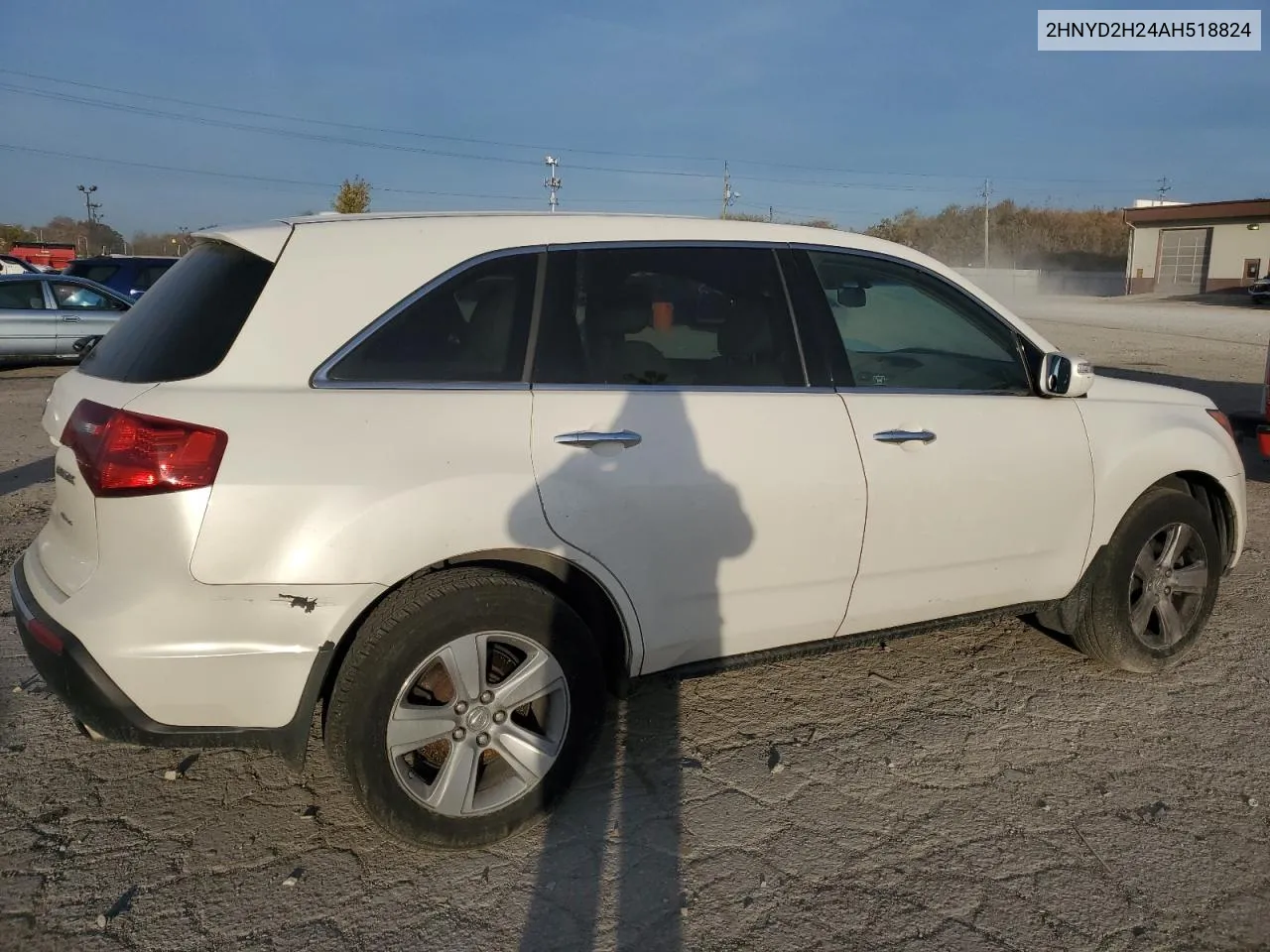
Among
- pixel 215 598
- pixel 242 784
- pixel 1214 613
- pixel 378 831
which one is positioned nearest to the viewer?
pixel 215 598

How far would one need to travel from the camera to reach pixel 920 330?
3834mm

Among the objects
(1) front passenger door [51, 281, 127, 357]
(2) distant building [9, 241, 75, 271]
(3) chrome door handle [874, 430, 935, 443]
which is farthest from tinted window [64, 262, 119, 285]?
(2) distant building [9, 241, 75, 271]

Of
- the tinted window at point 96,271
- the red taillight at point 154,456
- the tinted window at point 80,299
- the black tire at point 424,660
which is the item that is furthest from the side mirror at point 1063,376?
Result: the tinted window at point 96,271

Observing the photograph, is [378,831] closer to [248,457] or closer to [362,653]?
[362,653]

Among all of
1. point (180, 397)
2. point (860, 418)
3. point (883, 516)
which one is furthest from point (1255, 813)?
point (180, 397)

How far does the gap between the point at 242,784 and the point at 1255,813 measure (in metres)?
3.32

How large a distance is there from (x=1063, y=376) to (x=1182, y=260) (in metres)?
58.6

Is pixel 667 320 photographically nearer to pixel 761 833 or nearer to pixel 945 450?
pixel 945 450

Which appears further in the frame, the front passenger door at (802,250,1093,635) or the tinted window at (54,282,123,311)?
the tinted window at (54,282,123,311)

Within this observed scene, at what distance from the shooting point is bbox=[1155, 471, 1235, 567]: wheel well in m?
4.22

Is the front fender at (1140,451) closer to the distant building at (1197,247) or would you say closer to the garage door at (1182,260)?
the distant building at (1197,247)

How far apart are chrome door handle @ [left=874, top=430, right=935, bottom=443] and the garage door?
189ft

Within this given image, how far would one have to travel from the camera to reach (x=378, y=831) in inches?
118

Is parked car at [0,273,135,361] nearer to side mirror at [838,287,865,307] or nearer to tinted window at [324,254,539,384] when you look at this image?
tinted window at [324,254,539,384]
